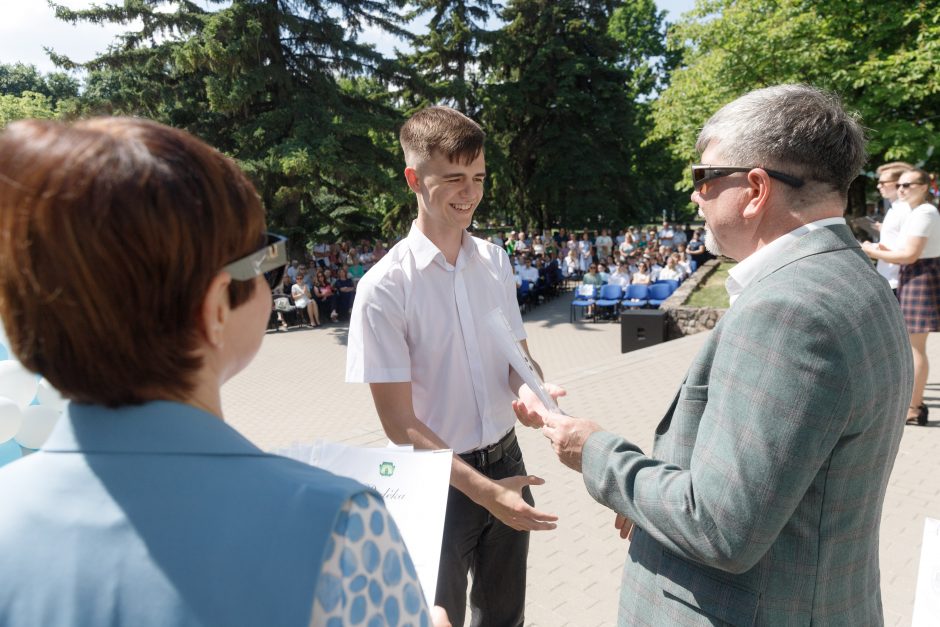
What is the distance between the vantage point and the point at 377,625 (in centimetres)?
80

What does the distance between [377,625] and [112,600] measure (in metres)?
0.31

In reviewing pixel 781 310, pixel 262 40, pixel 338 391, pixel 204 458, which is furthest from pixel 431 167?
pixel 262 40

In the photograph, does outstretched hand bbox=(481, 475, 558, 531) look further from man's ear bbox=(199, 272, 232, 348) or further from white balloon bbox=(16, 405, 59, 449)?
white balloon bbox=(16, 405, 59, 449)

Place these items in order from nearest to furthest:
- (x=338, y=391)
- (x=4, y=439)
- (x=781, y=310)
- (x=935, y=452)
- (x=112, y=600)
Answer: (x=112, y=600), (x=781, y=310), (x=4, y=439), (x=935, y=452), (x=338, y=391)

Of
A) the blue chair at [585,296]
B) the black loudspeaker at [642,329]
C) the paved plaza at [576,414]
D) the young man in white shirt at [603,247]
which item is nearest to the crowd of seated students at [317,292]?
the paved plaza at [576,414]

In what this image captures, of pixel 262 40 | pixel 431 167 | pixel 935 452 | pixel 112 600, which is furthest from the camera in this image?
pixel 262 40

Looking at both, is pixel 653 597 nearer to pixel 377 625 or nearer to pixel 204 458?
pixel 377 625

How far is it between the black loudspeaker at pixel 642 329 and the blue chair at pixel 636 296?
3.30 meters

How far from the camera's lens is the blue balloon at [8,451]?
221cm

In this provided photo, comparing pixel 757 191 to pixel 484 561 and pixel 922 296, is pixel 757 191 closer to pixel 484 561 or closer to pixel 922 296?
pixel 484 561

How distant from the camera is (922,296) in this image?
5.38 meters

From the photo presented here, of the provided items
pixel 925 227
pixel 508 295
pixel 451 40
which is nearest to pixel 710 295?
pixel 925 227

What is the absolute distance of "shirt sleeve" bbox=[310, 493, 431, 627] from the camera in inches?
29.4

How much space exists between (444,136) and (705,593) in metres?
1.61
